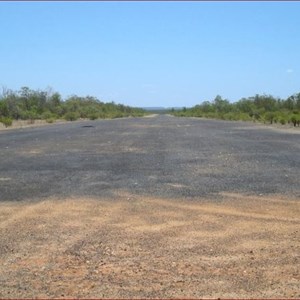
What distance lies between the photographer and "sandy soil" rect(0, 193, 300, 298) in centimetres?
524

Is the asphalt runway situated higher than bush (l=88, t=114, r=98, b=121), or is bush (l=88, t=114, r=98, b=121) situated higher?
bush (l=88, t=114, r=98, b=121)

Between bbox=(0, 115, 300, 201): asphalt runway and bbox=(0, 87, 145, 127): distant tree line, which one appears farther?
bbox=(0, 87, 145, 127): distant tree line

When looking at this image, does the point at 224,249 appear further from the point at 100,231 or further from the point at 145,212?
the point at 145,212

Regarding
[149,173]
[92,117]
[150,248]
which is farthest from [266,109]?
[150,248]

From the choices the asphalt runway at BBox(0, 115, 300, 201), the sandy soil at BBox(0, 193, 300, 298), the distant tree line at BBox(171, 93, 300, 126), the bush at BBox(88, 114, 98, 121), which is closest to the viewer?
the sandy soil at BBox(0, 193, 300, 298)

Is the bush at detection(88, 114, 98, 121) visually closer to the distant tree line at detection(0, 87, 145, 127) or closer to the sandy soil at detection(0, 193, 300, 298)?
the distant tree line at detection(0, 87, 145, 127)

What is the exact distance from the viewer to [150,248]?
6781 millimetres

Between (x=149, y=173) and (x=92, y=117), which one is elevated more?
(x=92, y=117)

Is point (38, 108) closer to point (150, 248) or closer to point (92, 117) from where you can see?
point (92, 117)

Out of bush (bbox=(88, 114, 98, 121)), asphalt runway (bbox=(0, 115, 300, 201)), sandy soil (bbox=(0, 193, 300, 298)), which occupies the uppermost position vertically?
bush (bbox=(88, 114, 98, 121))

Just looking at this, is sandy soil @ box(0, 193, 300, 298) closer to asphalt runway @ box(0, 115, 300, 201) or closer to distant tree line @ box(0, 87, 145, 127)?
asphalt runway @ box(0, 115, 300, 201)

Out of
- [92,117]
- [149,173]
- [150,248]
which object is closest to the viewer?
[150,248]

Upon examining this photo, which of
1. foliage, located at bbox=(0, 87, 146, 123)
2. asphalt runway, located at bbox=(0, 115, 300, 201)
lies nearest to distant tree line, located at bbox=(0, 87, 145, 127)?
foliage, located at bbox=(0, 87, 146, 123)

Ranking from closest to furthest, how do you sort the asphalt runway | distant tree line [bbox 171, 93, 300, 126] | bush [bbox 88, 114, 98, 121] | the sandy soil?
1. the sandy soil
2. the asphalt runway
3. distant tree line [bbox 171, 93, 300, 126]
4. bush [bbox 88, 114, 98, 121]
